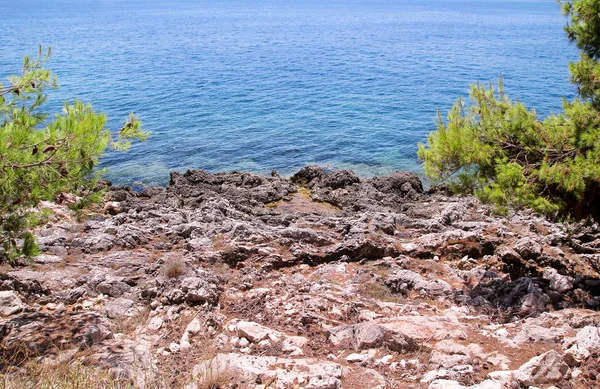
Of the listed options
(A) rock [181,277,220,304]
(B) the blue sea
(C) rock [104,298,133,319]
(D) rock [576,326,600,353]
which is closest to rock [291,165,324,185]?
(B) the blue sea

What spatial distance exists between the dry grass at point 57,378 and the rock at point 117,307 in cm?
197

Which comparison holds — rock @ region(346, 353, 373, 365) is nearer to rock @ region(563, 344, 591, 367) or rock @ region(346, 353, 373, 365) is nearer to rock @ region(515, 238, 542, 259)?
rock @ region(563, 344, 591, 367)

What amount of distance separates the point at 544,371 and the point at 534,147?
4.81m

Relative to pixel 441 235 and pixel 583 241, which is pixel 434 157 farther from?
pixel 583 241

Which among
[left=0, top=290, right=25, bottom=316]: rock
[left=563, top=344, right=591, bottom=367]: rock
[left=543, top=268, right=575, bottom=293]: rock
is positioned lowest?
[left=543, top=268, right=575, bottom=293]: rock

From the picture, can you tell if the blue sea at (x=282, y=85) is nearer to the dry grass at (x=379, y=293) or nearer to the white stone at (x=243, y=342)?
the dry grass at (x=379, y=293)

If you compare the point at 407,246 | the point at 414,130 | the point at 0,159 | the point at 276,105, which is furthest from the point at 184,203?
the point at 276,105

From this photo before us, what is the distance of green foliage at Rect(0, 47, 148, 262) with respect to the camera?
6.31 m

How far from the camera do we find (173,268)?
1001 centimetres

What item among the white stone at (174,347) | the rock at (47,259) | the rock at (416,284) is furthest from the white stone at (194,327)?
the rock at (47,259)

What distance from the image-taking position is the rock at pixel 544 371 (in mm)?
5793

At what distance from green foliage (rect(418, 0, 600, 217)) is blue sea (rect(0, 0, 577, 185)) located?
12.4 meters

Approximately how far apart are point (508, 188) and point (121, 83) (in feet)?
131

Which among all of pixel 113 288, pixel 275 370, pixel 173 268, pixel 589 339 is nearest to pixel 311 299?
pixel 275 370
